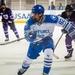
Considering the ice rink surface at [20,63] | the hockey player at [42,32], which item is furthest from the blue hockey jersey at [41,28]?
the ice rink surface at [20,63]

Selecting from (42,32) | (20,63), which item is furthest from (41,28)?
(20,63)

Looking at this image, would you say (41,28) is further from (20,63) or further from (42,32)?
(20,63)

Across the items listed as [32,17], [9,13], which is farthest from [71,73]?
[9,13]

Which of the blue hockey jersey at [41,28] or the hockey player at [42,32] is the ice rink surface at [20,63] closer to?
the hockey player at [42,32]

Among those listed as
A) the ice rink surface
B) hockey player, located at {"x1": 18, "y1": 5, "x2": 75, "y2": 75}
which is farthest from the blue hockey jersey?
the ice rink surface

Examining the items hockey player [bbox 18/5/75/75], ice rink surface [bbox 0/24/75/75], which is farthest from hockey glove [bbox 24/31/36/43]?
ice rink surface [bbox 0/24/75/75]

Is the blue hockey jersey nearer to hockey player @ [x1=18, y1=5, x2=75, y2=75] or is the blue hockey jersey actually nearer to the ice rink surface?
hockey player @ [x1=18, y1=5, x2=75, y2=75]

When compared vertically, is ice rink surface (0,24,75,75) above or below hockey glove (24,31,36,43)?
below

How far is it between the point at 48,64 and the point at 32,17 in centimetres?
61

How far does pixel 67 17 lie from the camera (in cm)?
492

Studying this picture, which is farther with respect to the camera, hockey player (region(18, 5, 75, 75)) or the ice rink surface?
the ice rink surface

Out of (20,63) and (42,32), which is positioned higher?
(42,32)

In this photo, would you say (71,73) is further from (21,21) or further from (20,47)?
(21,21)

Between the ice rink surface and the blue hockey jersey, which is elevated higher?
the blue hockey jersey
